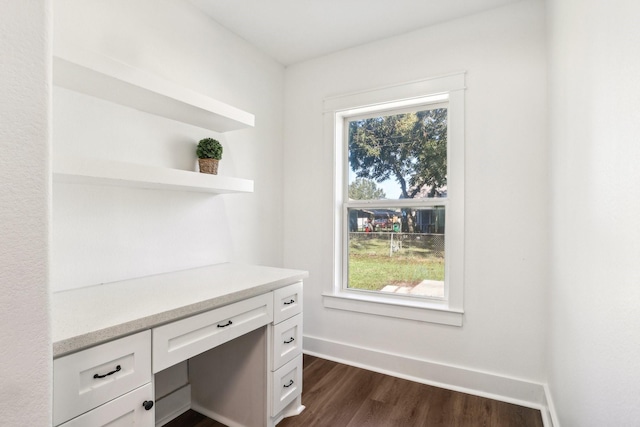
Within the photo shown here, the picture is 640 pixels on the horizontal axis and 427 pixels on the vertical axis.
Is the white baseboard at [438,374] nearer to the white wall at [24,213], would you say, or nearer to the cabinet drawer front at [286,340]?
the cabinet drawer front at [286,340]

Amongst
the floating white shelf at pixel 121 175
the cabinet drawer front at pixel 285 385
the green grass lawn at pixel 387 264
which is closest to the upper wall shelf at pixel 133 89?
the floating white shelf at pixel 121 175

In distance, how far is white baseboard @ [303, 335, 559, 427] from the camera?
2.02 metres

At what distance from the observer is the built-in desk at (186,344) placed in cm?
99

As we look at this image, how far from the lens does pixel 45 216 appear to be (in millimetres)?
692

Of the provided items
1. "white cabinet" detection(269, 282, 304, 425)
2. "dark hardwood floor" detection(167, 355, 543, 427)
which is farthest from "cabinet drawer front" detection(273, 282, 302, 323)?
"dark hardwood floor" detection(167, 355, 543, 427)

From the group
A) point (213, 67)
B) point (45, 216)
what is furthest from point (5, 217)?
point (213, 67)

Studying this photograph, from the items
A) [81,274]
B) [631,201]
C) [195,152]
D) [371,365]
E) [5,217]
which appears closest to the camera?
[5,217]

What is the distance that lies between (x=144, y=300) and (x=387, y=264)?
6.10ft

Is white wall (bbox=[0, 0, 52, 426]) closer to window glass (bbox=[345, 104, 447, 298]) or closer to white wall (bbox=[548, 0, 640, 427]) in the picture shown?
white wall (bbox=[548, 0, 640, 427])

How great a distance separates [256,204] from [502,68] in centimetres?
206

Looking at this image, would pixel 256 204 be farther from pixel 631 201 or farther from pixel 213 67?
pixel 631 201

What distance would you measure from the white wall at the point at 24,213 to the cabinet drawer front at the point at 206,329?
53 cm

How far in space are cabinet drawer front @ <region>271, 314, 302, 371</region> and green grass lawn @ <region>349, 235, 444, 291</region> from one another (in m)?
0.94

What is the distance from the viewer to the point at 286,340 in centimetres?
184
